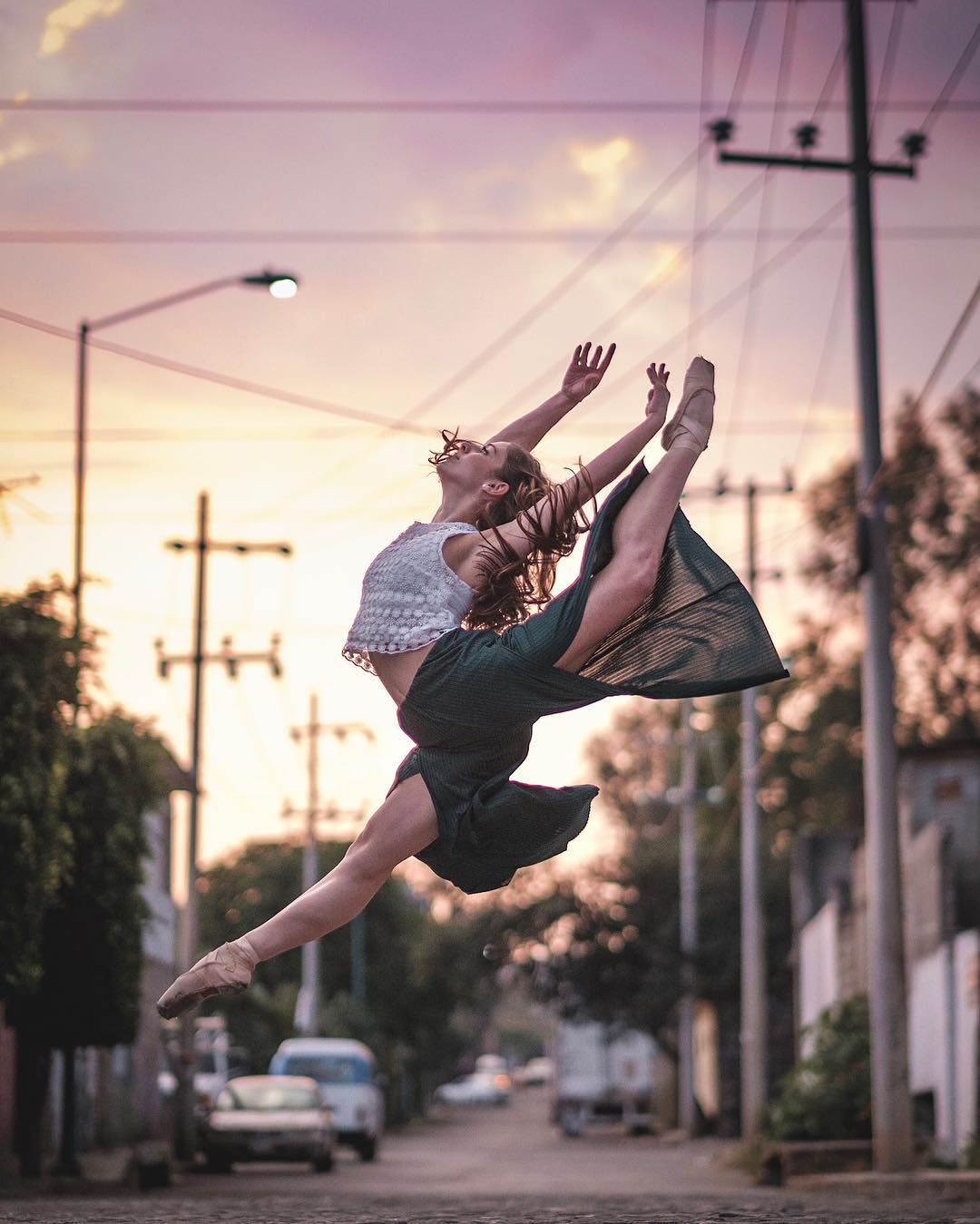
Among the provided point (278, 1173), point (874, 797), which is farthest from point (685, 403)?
point (278, 1173)

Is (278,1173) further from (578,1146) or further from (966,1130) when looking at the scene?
(578,1146)

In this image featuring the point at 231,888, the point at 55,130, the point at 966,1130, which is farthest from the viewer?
the point at 231,888

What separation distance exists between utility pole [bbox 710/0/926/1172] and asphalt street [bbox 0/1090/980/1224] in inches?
61.8

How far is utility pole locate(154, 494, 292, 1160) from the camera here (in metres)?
28.9

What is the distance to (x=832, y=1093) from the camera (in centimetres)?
2359

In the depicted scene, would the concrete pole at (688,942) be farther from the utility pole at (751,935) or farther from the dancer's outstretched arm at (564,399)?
the dancer's outstretched arm at (564,399)

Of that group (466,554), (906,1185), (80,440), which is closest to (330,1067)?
(80,440)

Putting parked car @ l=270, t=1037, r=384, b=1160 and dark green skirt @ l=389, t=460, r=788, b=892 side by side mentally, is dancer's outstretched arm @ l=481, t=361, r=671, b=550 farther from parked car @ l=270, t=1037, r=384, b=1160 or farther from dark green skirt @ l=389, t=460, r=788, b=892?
parked car @ l=270, t=1037, r=384, b=1160

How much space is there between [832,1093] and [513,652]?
63.2 feet

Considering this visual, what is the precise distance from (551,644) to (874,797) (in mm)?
14136

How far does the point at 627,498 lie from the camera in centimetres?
600

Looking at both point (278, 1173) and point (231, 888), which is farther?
point (231, 888)

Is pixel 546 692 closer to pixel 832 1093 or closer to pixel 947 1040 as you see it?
pixel 947 1040

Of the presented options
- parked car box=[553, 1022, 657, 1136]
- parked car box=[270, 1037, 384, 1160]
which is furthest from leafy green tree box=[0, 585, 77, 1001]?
parked car box=[553, 1022, 657, 1136]
